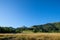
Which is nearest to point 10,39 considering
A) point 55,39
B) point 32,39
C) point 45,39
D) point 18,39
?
point 18,39

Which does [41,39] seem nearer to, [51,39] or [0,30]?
[51,39]

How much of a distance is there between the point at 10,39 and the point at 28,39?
71.0 inches

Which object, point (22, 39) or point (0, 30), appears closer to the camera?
point (22, 39)

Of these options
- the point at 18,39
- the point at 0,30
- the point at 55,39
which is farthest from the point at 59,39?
the point at 0,30

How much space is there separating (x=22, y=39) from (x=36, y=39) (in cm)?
137

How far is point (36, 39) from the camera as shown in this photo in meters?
15.2

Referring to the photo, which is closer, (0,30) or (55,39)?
(55,39)

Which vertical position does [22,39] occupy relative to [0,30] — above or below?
below

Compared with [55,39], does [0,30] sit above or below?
above

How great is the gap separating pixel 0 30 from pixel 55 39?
23.1 meters

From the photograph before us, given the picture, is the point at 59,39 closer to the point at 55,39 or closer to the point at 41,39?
the point at 55,39

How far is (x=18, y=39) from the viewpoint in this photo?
1518cm

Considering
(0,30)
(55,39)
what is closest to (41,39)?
(55,39)

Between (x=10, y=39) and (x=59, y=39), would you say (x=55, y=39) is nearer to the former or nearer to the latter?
(x=59, y=39)
